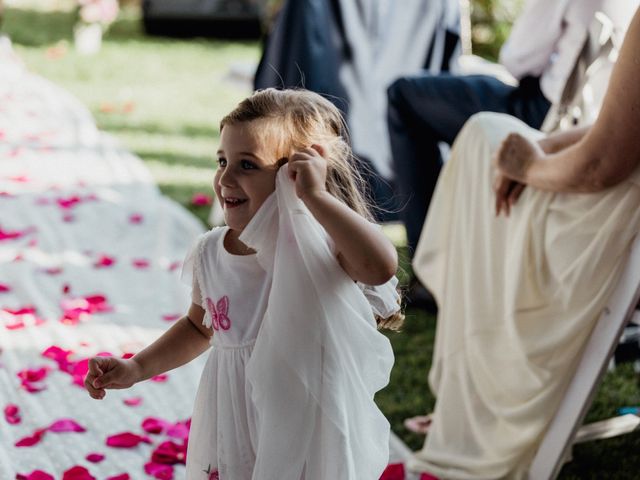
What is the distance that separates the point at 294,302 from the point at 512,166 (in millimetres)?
1125

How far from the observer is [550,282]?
2492 millimetres

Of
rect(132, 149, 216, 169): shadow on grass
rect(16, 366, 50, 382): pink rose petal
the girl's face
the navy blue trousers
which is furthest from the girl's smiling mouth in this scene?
rect(132, 149, 216, 169): shadow on grass

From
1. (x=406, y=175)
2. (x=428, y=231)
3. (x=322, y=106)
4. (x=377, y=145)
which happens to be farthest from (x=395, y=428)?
(x=377, y=145)

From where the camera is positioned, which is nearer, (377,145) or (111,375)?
(111,375)

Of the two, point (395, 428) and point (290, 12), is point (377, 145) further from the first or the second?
point (395, 428)

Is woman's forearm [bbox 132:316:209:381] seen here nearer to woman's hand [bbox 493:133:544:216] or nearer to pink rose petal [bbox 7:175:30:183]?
woman's hand [bbox 493:133:544:216]

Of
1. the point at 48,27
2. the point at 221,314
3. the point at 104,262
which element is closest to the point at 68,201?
the point at 104,262

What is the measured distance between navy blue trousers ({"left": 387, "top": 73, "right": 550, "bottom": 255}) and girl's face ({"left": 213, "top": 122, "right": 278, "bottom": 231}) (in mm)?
1885

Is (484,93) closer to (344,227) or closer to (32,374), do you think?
(32,374)

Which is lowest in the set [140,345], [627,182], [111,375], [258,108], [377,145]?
[140,345]

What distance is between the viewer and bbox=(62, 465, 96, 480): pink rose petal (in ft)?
7.92

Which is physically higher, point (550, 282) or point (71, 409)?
point (550, 282)

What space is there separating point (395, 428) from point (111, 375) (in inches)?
51.3

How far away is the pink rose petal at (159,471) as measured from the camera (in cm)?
Answer: 249
